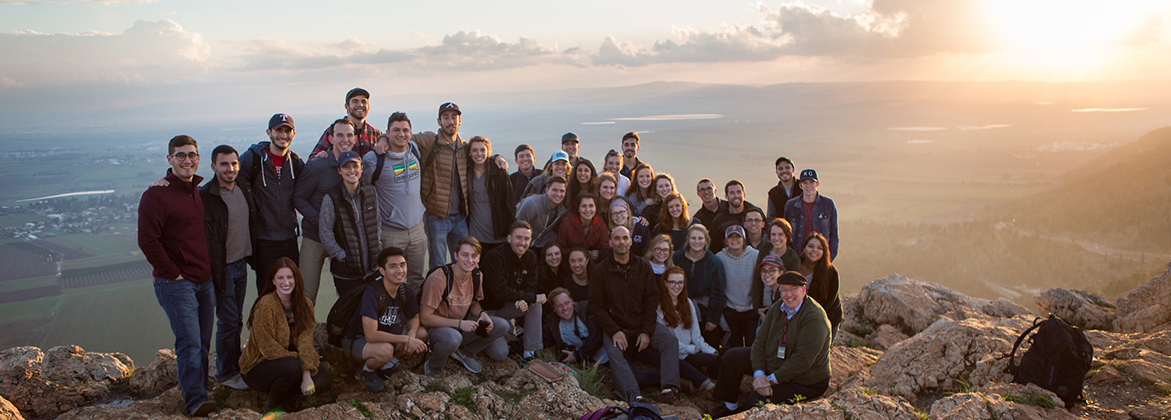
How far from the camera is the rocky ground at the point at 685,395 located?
4809 mm

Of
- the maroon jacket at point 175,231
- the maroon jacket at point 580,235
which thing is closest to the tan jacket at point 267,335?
the maroon jacket at point 175,231

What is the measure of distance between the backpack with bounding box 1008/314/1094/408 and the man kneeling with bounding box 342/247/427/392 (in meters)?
6.27

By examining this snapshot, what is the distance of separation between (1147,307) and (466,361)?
10515 mm

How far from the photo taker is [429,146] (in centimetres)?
732

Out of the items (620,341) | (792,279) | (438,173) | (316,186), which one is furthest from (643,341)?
(316,186)

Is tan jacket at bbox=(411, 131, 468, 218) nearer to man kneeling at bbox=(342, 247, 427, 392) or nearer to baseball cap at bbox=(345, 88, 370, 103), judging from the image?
baseball cap at bbox=(345, 88, 370, 103)

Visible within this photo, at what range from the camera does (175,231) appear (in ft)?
16.0

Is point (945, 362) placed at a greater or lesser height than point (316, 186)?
lesser

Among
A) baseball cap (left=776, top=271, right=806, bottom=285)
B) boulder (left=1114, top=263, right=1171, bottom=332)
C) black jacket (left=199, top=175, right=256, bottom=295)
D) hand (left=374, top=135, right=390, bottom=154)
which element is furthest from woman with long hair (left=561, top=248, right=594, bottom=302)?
boulder (left=1114, top=263, right=1171, bottom=332)

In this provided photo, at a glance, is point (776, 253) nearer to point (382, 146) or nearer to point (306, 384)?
point (382, 146)

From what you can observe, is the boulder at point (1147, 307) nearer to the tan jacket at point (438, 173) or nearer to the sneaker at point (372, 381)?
the tan jacket at point (438, 173)

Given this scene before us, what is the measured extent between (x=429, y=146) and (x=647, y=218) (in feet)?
11.2

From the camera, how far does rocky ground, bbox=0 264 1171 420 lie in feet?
15.8

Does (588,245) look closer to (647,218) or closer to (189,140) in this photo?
Answer: (647,218)
